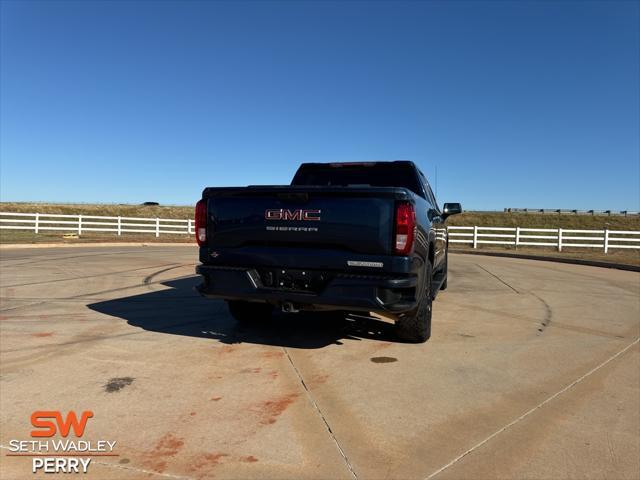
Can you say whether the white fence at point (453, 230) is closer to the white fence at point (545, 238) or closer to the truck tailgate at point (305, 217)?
the white fence at point (545, 238)

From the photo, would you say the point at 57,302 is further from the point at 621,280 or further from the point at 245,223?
the point at 621,280

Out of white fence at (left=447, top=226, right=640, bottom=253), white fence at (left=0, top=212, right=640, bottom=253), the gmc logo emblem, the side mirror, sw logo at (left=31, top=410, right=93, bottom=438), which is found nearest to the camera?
sw logo at (left=31, top=410, right=93, bottom=438)

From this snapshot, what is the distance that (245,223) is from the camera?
Answer: 4.88 meters

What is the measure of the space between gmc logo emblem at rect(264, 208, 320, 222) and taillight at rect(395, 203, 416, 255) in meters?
0.75

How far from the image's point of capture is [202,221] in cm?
510

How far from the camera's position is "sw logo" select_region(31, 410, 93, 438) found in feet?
10.3

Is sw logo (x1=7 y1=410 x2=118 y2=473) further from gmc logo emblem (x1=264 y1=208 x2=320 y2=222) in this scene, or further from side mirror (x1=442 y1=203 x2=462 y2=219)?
side mirror (x1=442 y1=203 x2=462 y2=219)

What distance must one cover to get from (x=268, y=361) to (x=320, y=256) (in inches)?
45.0

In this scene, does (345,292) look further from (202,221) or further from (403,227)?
(202,221)

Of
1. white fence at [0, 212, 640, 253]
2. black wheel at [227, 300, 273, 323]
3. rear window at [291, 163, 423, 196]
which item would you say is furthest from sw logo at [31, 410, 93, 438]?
white fence at [0, 212, 640, 253]

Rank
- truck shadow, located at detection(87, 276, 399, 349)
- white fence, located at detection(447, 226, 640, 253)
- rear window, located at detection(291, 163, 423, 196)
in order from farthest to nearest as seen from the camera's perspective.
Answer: white fence, located at detection(447, 226, 640, 253)
rear window, located at detection(291, 163, 423, 196)
truck shadow, located at detection(87, 276, 399, 349)

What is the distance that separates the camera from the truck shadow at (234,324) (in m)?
5.59

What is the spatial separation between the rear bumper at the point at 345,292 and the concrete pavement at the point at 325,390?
1.98ft

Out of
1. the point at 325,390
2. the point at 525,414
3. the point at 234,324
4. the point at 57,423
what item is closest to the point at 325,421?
the point at 325,390
